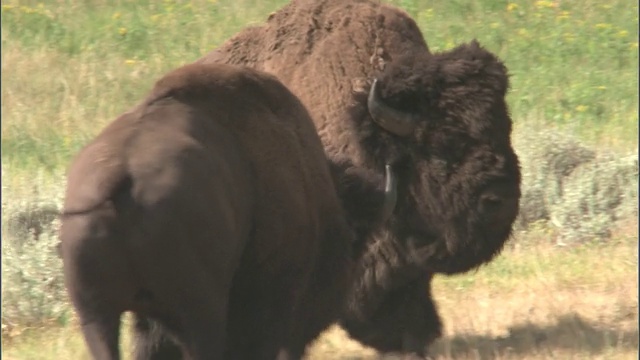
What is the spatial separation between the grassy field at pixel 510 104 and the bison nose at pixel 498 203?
0.75 metres

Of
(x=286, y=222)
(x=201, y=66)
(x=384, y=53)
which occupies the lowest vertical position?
(x=384, y=53)

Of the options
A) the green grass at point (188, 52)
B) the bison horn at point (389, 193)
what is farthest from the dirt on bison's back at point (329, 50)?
the green grass at point (188, 52)

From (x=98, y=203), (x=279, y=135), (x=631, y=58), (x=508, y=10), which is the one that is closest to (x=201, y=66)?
(x=279, y=135)

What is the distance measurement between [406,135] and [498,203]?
59cm

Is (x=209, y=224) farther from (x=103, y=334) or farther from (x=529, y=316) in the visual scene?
(x=529, y=316)

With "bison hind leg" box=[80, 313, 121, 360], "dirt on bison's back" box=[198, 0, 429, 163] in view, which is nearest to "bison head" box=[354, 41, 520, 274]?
"dirt on bison's back" box=[198, 0, 429, 163]

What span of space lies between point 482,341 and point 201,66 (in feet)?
9.16

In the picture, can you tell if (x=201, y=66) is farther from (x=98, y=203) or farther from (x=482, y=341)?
(x=482, y=341)

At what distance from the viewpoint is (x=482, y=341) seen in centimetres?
692

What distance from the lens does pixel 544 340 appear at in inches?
267

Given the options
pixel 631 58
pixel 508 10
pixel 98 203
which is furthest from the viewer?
pixel 508 10

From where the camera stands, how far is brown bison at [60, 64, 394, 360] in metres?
3.81

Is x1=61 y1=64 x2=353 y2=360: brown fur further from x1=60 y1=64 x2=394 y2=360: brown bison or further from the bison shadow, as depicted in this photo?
the bison shadow

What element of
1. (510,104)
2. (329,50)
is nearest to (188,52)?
(510,104)
